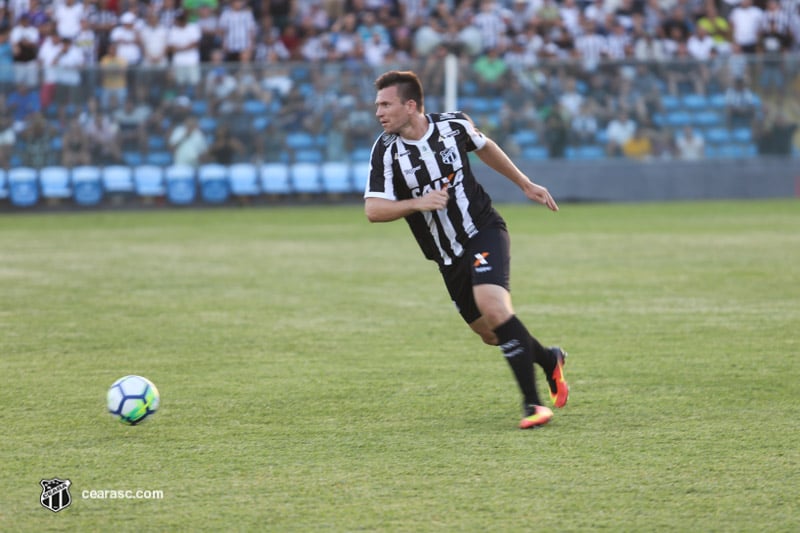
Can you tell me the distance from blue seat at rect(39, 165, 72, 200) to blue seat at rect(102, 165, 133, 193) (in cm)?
64

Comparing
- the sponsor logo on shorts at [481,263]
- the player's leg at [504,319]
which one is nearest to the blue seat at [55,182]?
the player's leg at [504,319]

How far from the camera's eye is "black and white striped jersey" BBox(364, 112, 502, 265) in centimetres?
605

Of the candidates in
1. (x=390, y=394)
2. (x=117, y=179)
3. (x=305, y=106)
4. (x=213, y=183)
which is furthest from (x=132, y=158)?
(x=390, y=394)

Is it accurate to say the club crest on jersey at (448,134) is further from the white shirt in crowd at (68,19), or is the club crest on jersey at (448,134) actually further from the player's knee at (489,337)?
the white shirt in crowd at (68,19)

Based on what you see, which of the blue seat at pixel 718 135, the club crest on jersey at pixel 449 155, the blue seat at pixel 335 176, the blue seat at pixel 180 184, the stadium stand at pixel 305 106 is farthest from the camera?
the blue seat at pixel 718 135

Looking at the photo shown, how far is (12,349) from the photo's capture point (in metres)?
8.09

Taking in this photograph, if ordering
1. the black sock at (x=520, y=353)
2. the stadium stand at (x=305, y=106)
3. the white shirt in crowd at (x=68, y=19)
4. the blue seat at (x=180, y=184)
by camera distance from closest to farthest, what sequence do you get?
the black sock at (x=520, y=353) → the stadium stand at (x=305, y=106) → the blue seat at (x=180, y=184) → the white shirt in crowd at (x=68, y=19)

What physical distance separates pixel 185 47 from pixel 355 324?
13.4m

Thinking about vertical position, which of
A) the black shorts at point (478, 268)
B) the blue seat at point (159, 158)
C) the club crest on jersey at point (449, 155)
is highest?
the club crest on jersey at point (449, 155)

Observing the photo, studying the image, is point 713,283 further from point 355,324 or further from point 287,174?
point 287,174

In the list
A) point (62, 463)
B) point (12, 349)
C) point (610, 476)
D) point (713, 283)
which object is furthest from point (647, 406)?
point (713, 283)

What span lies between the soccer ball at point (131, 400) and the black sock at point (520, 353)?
1.81 metres

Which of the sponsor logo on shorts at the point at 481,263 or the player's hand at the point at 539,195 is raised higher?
the player's hand at the point at 539,195

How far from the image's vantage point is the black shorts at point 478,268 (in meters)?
5.97
